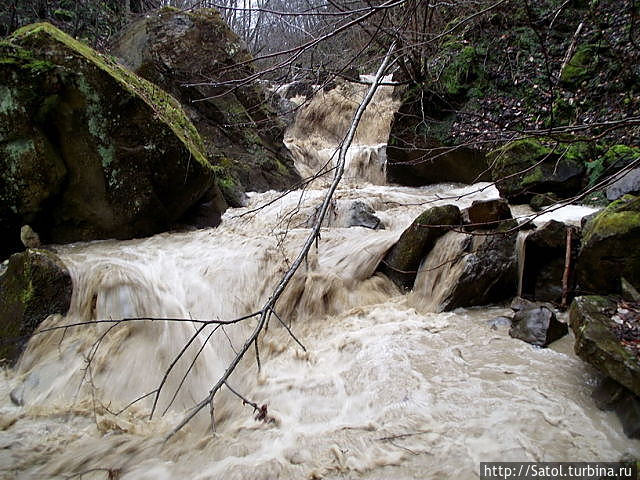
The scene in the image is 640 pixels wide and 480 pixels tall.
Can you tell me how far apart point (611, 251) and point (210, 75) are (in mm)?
7376

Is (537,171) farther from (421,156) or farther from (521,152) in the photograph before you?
(421,156)

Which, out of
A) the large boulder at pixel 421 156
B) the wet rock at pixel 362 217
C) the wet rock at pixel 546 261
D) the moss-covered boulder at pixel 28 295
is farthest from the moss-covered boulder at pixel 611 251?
the moss-covered boulder at pixel 28 295

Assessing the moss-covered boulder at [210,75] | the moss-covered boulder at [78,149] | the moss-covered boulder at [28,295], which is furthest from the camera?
the moss-covered boulder at [210,75]

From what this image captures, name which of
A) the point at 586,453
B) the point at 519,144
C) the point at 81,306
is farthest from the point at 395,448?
the point at 519,144

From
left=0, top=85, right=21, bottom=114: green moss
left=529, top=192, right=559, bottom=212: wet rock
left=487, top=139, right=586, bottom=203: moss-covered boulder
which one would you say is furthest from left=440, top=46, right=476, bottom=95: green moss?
left=0, top=85, right=21, bottom=114: green moss

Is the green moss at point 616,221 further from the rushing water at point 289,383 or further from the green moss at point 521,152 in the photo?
the green moss at point 521,152

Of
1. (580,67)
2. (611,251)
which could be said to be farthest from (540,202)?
(580,67)

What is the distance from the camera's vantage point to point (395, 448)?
1959 mm

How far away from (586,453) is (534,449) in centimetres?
23

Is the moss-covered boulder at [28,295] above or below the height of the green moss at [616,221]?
below

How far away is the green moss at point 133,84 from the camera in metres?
4.25

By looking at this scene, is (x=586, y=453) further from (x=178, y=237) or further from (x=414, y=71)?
(x=414, y=71)

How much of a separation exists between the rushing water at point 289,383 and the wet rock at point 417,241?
18cm

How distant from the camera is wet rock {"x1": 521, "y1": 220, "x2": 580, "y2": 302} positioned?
3334 millimetres
